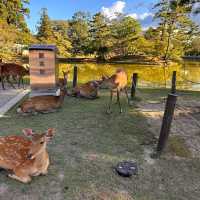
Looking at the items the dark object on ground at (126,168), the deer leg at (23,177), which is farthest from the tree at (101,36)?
the deer leg at (23,177)

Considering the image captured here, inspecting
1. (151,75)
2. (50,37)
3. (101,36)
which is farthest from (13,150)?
(101,36)

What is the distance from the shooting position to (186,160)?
3340mm

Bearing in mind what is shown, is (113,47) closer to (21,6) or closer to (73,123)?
(21,6)

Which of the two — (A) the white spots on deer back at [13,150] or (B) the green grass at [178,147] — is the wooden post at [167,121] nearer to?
(B) the green grass at [178,147]

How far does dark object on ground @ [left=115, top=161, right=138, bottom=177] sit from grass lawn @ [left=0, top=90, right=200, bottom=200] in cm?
6

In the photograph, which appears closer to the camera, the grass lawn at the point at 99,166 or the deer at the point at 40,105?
the grass lawn at the point at 99,166

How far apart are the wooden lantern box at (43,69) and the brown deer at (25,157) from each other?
320 cm

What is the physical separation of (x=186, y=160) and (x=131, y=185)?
103cm

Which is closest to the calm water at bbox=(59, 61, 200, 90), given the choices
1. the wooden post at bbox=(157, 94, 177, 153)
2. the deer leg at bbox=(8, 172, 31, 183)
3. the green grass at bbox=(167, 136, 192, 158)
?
the green grass at bbox=(167, 136, 192, 158)

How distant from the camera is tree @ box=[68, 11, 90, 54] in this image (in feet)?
95.2

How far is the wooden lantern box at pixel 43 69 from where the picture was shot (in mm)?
5850

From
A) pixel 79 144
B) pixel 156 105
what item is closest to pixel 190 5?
pixel 156 105

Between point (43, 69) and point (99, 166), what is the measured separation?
11.6ft

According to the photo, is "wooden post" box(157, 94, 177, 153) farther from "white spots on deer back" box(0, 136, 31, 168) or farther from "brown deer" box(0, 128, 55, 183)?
"white spots on deer back" box(0, 136, 31, 168)
